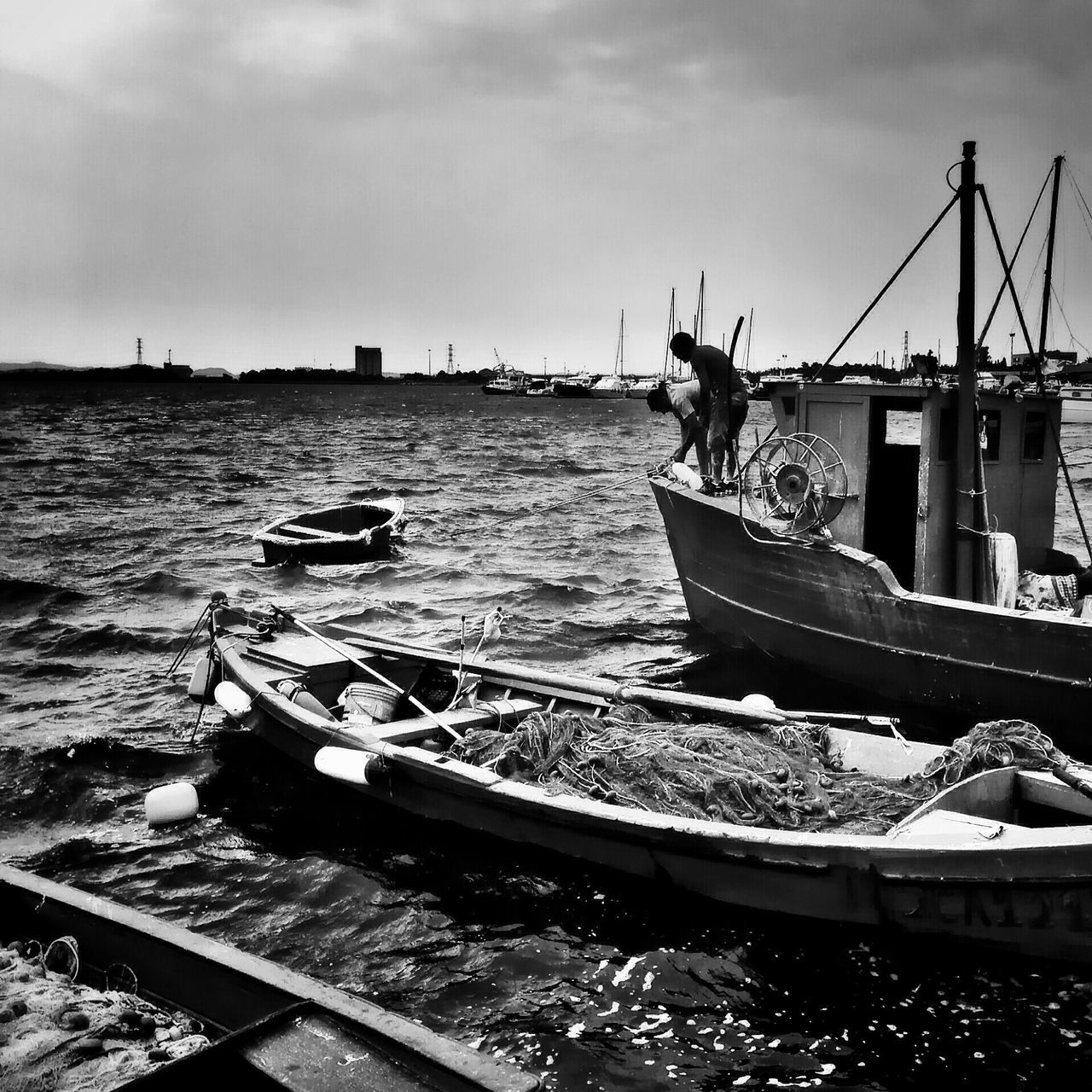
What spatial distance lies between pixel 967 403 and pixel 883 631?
241 centimetres

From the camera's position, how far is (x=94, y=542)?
21.1 m

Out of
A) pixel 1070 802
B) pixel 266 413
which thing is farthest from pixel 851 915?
pixel 266 413

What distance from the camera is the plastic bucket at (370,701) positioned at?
8.34m

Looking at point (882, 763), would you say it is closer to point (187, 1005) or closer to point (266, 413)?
point (187, 1005)

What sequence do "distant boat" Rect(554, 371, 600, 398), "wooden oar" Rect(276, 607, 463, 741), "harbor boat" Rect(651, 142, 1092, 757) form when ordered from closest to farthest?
"wooden oar" Rect(276, 607, 463, 741) < "harbor boat" Rect(651, 142, 1092, 757) < "distant boat" Rect(554, 371, 600, 398)

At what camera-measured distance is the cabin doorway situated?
10945 mm

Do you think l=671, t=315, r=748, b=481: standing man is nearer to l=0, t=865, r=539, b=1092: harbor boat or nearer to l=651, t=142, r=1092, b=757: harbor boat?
l=651, t=142, r=1092, b=757: harbor boat

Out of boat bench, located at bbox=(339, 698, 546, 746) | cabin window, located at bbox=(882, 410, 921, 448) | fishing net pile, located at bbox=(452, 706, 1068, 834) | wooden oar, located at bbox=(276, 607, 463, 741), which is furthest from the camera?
cabin window, located at bbox=(882, 410, 921, 448)

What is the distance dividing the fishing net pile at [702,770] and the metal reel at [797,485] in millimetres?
3188

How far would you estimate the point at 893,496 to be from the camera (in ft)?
37.2

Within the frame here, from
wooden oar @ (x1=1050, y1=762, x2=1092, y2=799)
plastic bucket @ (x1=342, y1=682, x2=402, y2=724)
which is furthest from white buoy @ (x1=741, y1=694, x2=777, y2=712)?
plastic bucket @ (x1=342, y1=682, x2=402, y2=724)

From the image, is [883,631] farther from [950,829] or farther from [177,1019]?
[177,1019]

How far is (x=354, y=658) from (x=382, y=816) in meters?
1.46

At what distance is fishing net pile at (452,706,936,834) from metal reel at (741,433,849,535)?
3188mm
